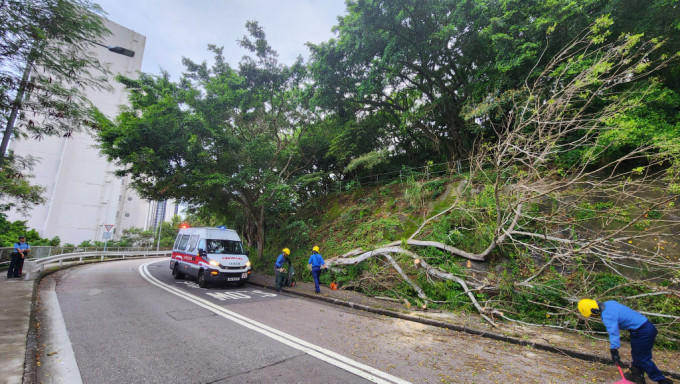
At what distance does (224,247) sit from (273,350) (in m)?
7.02

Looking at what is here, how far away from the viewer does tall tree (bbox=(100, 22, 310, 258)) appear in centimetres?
1063

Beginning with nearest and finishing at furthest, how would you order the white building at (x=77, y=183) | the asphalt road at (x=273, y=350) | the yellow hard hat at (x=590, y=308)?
the asphalt road at (x=273, y=350) < the yellow hard hat at (x=590, y=308) < the white building at (x=77, y=183)

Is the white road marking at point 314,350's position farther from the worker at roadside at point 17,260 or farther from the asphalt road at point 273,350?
the worker at roadside at point 17,260

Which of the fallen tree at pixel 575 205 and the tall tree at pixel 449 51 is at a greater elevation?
the tall tree at pixel 449 51

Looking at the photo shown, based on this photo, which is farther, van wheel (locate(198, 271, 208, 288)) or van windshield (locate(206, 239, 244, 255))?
van windshield (locate(206, 239, 244, 255))

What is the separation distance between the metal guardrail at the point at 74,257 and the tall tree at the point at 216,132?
15.0 feet

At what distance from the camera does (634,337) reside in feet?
11.7

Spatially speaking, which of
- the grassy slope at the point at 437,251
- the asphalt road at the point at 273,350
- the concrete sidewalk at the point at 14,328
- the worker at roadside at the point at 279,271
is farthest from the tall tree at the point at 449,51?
the concrete sidewalk at the point at 14,328

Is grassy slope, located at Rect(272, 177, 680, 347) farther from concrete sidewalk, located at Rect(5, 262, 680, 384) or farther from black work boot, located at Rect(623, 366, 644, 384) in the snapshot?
black work boot, located at Rect(623, 366, 644, 384)

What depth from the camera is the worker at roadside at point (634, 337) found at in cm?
344

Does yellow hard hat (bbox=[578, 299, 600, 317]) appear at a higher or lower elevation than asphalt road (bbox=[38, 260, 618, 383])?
higher

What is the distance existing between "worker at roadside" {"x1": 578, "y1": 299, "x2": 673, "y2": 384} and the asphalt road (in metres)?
0.37

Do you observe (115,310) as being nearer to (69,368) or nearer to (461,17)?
(69,368)

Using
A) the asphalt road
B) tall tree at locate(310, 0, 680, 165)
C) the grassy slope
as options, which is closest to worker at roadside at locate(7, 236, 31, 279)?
the asphalt road
